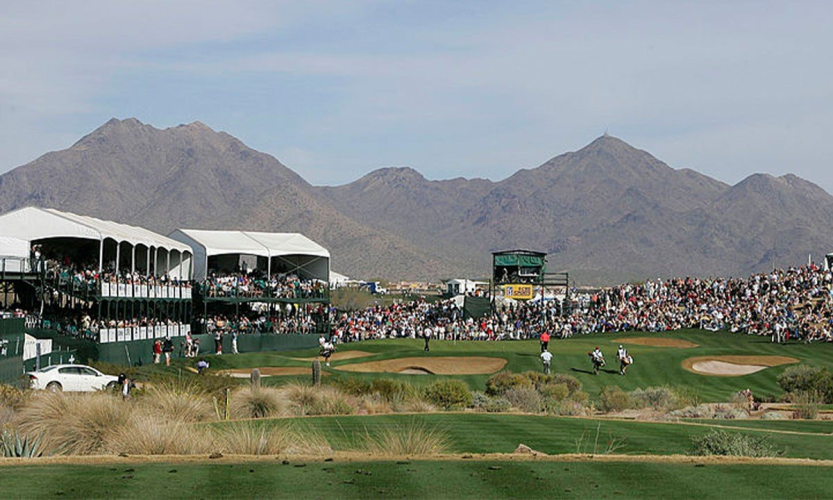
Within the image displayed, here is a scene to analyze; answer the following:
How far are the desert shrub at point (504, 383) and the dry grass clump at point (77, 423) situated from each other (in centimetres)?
1570

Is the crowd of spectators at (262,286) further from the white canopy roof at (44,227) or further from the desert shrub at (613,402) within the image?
the desert shrub at (613,402)

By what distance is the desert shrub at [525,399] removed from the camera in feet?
86.1

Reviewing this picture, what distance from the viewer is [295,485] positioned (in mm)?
11414

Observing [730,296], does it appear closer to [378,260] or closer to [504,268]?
[504,268]

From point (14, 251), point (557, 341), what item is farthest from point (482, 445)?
point (557, 341)

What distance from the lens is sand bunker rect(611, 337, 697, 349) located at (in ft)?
165

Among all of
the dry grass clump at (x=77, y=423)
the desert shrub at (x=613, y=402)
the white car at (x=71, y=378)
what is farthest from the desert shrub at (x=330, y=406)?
the white car at (x=71, y=378)

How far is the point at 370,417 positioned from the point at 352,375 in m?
14.3

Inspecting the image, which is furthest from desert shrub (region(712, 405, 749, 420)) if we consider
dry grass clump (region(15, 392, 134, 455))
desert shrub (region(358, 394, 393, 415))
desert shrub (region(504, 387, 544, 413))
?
dry grass clump (region(15, 392, 134, 455))

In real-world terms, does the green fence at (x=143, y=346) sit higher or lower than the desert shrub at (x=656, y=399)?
higher

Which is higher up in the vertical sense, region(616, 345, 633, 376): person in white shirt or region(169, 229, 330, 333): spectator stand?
region(169, 229, 330, 333): spectator stand

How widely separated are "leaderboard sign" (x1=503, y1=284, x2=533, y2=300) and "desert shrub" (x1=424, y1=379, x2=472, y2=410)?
125 feet

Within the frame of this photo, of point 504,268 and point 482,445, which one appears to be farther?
point 504,268

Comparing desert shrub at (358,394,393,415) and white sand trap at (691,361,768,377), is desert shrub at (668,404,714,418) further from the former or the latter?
white sand trap at (691,361,768,377)
